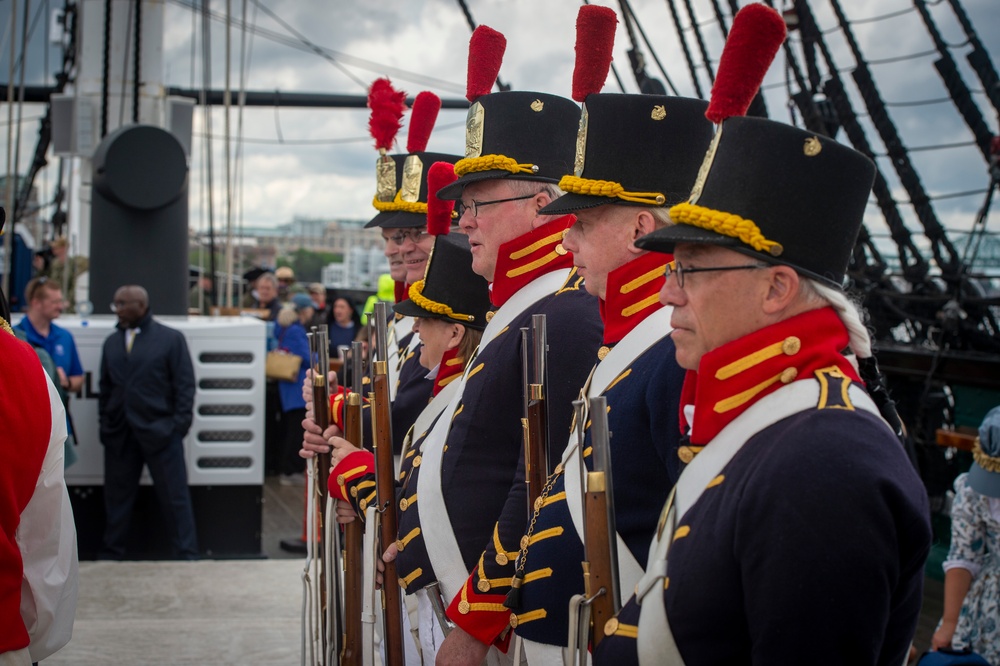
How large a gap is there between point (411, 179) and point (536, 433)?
186cm

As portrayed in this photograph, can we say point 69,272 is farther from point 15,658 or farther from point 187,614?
point 15,658

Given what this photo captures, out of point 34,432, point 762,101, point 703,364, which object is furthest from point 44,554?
point 762,101

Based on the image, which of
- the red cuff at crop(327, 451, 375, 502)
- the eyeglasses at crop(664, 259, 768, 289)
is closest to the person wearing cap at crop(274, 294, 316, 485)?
the red cuff at crop(327, 451, 375, 502)

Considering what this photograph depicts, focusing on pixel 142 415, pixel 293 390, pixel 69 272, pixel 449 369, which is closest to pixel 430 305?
pixel 449 369

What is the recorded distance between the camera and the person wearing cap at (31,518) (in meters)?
2.26

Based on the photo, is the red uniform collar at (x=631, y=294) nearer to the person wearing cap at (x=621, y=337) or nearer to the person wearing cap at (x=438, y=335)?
the person wearing cap at (x=621, y=337)

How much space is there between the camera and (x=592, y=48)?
2.34m

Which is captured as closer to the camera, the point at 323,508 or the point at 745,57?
the point at 745,57

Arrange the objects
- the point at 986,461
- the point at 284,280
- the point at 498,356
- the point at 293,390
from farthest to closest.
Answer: the point at 284,280, the point at 293,390, the point at 986,461, the point at 498,356

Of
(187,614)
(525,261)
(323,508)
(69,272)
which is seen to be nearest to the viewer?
(525,261)

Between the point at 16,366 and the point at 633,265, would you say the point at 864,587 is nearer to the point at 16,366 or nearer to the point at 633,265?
the point at 633,265

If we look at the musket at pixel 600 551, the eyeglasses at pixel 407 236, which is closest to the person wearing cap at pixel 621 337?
the musket at pixel 600 551

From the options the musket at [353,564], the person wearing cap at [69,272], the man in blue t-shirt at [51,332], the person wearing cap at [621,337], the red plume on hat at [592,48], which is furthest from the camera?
the person wearing cap at [69,272]

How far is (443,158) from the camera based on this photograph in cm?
389
